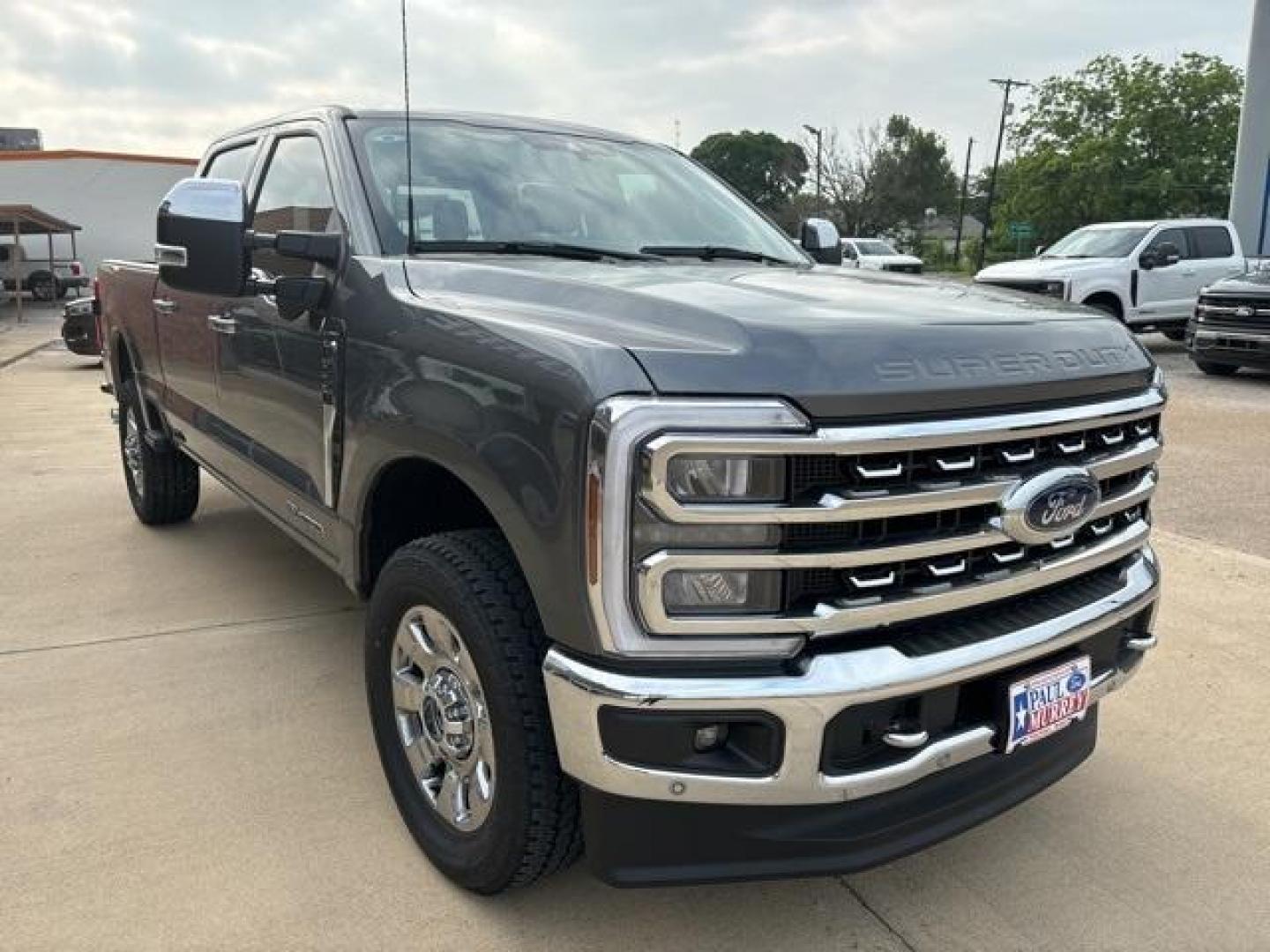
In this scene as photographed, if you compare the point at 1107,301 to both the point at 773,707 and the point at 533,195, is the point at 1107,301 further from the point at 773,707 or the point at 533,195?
the point at 773,707

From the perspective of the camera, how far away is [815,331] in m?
2.05

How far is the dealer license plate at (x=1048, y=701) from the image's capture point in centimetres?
221

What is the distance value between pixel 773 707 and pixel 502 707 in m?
0.57

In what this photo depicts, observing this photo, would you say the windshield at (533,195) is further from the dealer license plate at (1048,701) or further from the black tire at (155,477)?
the black tire at (155,477)

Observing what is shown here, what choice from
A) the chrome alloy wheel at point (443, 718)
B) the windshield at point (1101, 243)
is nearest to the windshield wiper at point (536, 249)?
the chrome alloy wheel at point (443, 718)

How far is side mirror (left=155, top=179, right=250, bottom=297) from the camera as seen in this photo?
2820mm

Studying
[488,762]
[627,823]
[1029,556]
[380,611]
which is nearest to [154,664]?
[380,611]

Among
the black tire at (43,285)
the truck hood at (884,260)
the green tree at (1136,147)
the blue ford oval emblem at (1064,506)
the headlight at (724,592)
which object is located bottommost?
the black tire at (43,285)

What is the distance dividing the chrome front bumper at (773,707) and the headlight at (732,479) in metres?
0.33

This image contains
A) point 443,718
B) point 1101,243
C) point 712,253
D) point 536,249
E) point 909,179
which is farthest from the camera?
point 909,179

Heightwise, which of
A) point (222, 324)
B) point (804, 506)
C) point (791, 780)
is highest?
point (222, 324)

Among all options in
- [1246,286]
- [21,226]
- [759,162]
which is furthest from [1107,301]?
[759,162]

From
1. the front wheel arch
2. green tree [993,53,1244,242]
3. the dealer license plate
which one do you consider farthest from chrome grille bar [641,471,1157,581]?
green tree [993,53,1244,242]

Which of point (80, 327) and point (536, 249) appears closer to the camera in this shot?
point (536, 249)
